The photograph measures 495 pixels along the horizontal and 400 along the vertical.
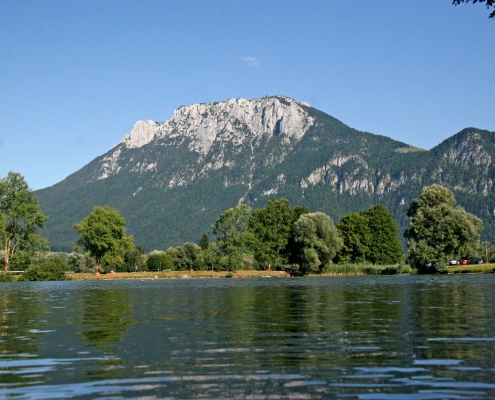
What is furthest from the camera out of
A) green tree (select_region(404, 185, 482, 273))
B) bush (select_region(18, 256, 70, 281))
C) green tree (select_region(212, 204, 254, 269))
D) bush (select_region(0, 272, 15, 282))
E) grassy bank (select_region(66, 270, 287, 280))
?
green tree (select_region(212, 204, 254, 269))

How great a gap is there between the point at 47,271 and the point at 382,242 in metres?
66.2

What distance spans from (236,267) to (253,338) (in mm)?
96340

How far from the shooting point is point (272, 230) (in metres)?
116

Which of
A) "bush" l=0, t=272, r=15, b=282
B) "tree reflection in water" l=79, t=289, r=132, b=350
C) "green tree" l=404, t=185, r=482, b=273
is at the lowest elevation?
"bush" l=0, t=272, r=15, b=282

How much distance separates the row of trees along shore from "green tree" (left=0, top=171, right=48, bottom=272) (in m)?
0.15

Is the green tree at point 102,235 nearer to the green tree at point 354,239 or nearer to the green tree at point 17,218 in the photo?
the green tree at point 17,218

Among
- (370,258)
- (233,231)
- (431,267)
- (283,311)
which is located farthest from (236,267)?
(283,311)

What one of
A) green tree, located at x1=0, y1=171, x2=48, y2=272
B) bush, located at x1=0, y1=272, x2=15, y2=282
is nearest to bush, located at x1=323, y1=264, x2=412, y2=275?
green tree, located at x1=0, y1=171, x2=48, y2=272

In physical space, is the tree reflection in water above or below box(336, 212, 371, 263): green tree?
below

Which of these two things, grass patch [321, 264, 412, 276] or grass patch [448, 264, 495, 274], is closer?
grass patch [448, 264, 495, 274]

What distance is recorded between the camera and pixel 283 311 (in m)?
23.9

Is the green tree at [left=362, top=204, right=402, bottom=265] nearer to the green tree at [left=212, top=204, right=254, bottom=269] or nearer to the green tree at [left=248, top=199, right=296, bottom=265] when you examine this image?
the green tree at [left=248, top=199, right=296, bottom=265]

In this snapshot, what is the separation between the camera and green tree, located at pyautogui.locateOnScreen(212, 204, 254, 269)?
359 feet

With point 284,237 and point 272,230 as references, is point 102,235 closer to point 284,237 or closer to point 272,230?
point 272,230
